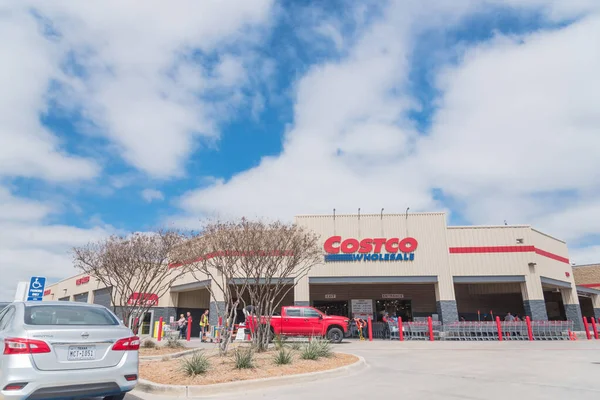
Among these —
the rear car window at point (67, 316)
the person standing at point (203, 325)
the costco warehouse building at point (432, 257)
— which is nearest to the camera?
the rear car window at point (67, 316)

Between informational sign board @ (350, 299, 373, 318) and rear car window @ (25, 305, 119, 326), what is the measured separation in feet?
85.5

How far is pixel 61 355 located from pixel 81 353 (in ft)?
0.77

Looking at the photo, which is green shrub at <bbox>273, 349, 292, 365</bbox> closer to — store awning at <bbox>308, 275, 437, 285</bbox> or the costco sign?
store awning at <bbox>308, 275, 437, 285</bbox>

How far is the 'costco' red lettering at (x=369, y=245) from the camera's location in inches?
1008

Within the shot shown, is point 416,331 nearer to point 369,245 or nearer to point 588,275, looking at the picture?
point 369,245

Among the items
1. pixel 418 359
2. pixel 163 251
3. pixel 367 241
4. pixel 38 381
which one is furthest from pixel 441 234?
pixel 38 381

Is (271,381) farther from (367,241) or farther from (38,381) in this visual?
(367,241)

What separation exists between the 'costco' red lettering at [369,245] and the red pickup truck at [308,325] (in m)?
5.99

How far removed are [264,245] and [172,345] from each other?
4.99 meters

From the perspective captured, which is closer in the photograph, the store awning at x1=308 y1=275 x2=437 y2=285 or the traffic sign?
the traffic sign

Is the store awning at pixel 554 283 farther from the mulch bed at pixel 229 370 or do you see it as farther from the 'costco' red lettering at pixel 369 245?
the mulch bed at pixel 229 370

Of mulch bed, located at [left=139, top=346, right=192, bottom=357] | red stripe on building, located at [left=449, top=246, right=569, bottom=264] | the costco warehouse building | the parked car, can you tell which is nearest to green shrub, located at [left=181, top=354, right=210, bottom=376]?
the parked car

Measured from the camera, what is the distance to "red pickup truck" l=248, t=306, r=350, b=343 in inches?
788

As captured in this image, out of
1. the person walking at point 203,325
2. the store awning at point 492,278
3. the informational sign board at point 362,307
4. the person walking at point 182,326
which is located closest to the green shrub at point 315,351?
the person walking at point 203,325
